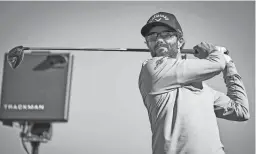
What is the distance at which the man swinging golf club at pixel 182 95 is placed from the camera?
188 cm

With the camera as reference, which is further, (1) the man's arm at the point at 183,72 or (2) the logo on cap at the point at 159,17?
(2) the logo on cap at the point at 159,17

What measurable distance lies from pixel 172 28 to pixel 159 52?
4.8 inches

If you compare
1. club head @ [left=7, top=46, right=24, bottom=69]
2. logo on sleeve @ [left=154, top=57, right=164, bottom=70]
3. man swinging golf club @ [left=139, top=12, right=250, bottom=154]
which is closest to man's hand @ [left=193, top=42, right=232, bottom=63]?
man swinging golf club @ [left=139, top=12, right=250, bottom=154]

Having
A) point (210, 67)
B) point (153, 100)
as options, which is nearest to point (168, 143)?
point (153, 100)

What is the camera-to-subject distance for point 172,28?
2111mm

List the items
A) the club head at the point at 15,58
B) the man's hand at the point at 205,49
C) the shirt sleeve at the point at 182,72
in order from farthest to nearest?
the man's hand at the point at 205,49, the shirt sleeve at the point at 182,72, the club head at the point at 15,58

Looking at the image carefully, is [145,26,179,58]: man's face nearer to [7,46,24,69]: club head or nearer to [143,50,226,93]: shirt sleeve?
[143,50,226,93]: shirt sleeve

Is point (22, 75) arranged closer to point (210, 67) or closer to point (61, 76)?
Answer: point (61, 76)

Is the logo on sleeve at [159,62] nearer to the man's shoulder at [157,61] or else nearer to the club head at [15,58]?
the man's shoulder at [157,61]

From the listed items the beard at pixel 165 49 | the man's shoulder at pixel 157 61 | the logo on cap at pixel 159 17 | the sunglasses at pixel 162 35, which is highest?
the logo on cap at pixel 159 17

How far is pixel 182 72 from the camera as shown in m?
1.98

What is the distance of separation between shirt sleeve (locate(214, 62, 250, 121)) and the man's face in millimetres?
287

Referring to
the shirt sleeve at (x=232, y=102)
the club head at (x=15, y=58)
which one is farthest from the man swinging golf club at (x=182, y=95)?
the club head at (x=15, y=58)

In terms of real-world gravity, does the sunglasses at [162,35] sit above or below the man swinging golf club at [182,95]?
above
